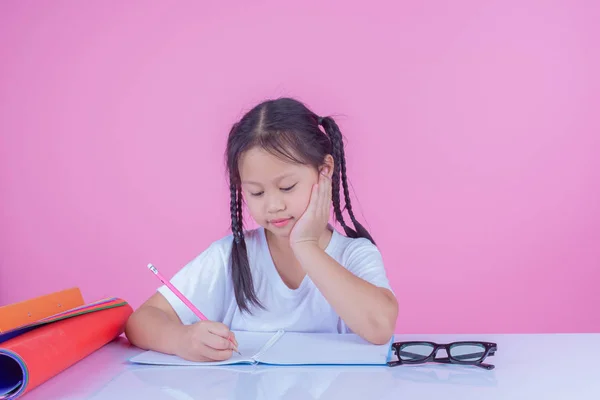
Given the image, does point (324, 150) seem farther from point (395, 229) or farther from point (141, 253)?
point (141, 253)

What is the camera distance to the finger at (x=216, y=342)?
3.14ft

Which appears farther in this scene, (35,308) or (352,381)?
(35,308)

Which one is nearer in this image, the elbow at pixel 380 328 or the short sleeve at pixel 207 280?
the elbow at pixel 380 328

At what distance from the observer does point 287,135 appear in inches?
50.6

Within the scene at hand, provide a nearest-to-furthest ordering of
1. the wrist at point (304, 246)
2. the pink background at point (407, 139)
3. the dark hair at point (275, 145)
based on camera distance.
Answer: the wrist at point (304, 246) → the dark hair at point (275, 145) → the pink background at point (407, 139)

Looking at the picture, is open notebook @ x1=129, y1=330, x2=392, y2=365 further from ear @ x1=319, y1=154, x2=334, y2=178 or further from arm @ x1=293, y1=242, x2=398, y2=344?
ear @ x1=319, y1=154, x2=334, y2=178

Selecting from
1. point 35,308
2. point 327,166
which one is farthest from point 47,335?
point 327,166

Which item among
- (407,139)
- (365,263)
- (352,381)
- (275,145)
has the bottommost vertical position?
Result: (352,381)

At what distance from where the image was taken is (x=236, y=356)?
98 centimetres

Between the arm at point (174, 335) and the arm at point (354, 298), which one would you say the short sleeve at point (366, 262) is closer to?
the arm at point (354, 298)

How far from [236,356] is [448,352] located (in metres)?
0.29

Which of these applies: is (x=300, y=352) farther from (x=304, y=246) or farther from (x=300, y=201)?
(x=300, y=201)

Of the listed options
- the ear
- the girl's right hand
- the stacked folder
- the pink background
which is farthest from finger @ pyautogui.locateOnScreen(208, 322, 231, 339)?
the pink background

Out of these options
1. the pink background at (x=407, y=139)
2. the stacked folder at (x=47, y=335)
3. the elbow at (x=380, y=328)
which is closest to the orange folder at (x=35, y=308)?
the stacked folder at (x=47, y=335)
